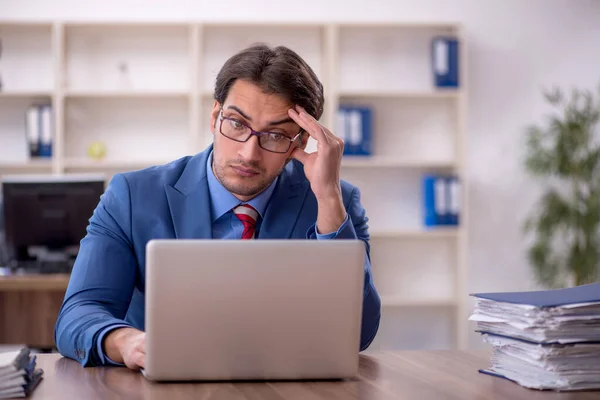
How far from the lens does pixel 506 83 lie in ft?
17.5

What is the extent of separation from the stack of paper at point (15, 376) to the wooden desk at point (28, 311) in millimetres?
2271

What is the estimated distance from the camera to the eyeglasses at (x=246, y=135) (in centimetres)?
Result: 190

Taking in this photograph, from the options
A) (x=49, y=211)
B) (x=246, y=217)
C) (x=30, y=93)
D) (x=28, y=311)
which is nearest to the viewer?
(x=246, y=217)

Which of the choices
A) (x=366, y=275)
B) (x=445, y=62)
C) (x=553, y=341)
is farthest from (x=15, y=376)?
(x=445, y=62)

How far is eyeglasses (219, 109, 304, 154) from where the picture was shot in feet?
6.24

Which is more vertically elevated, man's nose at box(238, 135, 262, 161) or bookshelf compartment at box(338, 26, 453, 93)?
bookshelf compartment at box(338, 26, 453, 93)

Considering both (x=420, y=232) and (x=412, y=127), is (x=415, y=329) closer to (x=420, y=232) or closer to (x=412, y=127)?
(x=420, y=232)

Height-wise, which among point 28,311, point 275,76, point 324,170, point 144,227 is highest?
point 275,76

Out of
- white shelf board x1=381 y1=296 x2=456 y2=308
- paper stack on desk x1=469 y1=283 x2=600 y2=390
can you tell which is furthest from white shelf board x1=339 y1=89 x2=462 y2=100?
paper stack on desk x1=469 y1=283 x2=600 y2=390

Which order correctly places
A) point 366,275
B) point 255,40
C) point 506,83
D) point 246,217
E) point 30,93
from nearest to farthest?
point 366,275
point 246,217
point 30,93
point 255,40
point 506,83

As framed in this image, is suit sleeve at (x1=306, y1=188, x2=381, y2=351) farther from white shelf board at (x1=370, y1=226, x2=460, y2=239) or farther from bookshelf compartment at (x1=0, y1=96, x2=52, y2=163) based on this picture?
bookshelf compartment at (x1=0, y1=96, x2=52, y2=163)

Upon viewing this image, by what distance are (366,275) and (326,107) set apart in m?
3.36

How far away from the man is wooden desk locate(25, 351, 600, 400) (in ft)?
1.02

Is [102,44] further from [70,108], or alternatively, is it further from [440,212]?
[440,212]
